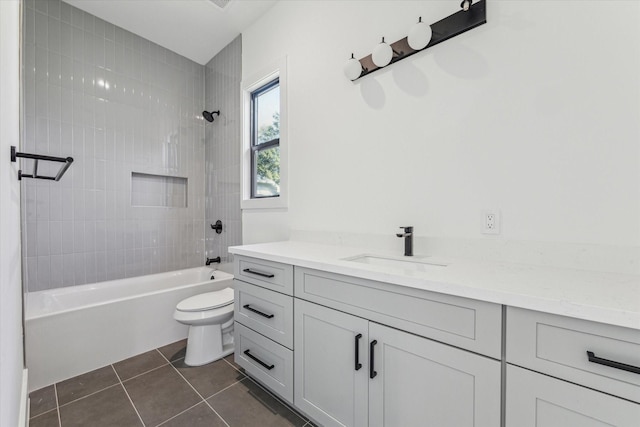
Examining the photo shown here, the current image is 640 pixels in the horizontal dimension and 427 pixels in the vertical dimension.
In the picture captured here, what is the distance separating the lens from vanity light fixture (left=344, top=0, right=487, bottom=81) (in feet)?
4.03

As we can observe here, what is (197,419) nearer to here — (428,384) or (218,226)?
(428,384)

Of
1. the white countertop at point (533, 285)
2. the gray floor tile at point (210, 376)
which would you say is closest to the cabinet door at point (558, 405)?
the white countertop at point (533, 285)

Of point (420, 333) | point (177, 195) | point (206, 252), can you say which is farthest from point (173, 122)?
point (420, 333)

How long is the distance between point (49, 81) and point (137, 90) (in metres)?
0.64

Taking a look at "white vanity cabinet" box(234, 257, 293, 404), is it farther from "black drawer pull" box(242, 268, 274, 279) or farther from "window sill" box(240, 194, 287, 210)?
"window sill" box(240, 194, 287, 210)

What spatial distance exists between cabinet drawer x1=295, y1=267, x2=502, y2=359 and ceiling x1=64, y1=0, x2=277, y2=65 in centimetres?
242

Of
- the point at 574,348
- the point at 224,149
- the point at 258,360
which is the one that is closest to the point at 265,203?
the point at 224,149

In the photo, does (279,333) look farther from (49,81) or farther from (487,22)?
(49,81)

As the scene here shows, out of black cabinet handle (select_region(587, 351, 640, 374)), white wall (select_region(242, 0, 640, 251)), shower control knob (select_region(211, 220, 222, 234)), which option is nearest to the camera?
black cabinet handle (select_region(587, 351, 640, 374))

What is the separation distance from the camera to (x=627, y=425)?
62cm

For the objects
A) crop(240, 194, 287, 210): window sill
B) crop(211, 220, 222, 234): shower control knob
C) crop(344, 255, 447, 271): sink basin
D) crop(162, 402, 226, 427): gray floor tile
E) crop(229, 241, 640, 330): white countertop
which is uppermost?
crop(240, 194, 287, 210): window sill

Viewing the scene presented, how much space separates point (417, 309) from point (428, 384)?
0.25m

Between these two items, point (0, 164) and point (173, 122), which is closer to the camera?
point (0, 164)

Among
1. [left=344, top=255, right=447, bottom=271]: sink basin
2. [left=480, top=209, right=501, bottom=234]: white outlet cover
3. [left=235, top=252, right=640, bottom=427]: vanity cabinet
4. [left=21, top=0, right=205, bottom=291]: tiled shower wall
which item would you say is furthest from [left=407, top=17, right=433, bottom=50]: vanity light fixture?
[left=21, top=0, right=205, bottom=291]: tiled shower wall
